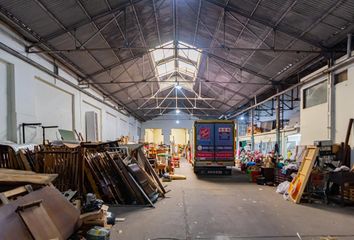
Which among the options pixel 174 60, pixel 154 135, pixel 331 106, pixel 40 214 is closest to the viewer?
pixel 40 214

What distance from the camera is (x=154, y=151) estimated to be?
12.4 meters

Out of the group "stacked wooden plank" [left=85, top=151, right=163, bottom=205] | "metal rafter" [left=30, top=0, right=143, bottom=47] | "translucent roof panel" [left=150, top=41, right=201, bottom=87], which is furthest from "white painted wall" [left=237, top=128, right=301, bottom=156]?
"metal rafter" [left=30, top=0, right=143, bottom=47]

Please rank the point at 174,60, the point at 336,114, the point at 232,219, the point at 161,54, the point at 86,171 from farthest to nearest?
the point at 174,60, the point at 161,54, the point at 336,114, the point at 86,171, the point at 232,219

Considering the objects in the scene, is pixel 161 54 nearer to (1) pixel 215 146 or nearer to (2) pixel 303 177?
(1) pixel 215 146

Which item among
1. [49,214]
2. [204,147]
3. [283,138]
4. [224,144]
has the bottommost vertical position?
[49,214]

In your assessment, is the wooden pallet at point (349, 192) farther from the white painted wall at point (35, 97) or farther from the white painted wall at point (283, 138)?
the white painted wall at point (35, 97)

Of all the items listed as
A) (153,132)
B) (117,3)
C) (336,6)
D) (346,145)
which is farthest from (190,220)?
(153,132)

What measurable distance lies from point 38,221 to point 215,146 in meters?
8.56

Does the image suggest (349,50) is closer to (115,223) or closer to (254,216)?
(254,216)

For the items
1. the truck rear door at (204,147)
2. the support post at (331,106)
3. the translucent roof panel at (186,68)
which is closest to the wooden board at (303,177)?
the support post at (331,106)

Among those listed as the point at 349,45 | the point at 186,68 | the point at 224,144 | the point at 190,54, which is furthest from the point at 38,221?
the point at 186,68

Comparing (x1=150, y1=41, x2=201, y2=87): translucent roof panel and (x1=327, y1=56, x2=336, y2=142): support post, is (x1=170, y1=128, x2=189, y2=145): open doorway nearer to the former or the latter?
(x1=150, y1=41, x2=201, y2=87): translucent roof panel

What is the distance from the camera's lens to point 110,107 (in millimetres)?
16469

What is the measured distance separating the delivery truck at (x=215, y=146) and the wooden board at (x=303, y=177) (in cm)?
428
